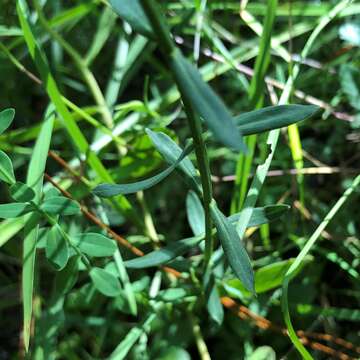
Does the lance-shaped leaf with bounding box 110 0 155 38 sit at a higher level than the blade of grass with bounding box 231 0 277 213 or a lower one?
higher

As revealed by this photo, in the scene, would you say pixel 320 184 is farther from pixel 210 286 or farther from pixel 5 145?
pixel 5 145

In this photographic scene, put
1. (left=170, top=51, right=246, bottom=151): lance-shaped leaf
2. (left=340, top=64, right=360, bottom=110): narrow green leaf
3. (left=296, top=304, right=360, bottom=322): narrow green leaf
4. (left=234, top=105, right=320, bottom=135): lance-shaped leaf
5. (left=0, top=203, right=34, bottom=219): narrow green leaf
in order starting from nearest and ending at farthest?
(left=170, top=51, right=246, bottom=151): lance-shaped leaf, (left=234, top=105, right=320, bottom=135): lance-shaped leaf, (left=0, top=203, right=34, bottom=219): narrow green leaf, (left=296, top=304, right=360, bottom=322): narrow green leaf, (left=340, top=64, right=360, bottom=110): narrow green leaf

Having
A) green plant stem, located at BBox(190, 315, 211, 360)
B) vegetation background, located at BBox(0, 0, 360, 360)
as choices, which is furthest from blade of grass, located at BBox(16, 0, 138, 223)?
green plant stem, located at BBox(190, 315, 211, 360)

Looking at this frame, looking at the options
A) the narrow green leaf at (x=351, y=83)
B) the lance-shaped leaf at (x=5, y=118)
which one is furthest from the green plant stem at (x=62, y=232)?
the narrow green leaf at (x=351, y=83)

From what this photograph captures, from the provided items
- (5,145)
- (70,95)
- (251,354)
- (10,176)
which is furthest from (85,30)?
(251,354)

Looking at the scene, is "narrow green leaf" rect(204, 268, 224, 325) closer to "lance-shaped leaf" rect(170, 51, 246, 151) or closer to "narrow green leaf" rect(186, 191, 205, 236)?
"narrow green leaf" rect(186, 191, 205, 236)

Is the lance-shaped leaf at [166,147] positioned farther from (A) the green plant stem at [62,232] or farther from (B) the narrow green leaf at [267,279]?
(B) the narrow green leaf at [267,279]

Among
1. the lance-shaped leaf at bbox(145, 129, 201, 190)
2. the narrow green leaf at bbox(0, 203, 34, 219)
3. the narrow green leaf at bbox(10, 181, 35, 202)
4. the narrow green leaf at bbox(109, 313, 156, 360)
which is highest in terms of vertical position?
the lance-shaped leaf at bbox(145, 129, 201, 190)
